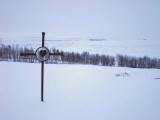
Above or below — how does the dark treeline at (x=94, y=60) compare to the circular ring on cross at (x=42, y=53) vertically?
below

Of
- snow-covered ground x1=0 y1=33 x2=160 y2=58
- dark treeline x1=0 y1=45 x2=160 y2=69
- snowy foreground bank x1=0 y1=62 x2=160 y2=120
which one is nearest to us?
snowy foreground bank x1=0 y1=62 x2=160 y2=120

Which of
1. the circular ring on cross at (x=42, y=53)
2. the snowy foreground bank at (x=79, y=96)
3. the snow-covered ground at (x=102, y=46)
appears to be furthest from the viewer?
the snow-covered ground at (x=102, y=46)

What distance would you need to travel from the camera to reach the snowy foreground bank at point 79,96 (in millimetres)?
4656

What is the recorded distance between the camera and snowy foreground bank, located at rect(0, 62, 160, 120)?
15.3ft

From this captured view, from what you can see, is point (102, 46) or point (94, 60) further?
point (102, 46)

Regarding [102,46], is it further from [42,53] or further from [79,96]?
[42,53]

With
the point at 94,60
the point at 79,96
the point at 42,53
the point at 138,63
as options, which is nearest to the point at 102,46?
the point at 94,60

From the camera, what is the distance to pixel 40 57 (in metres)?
5.45

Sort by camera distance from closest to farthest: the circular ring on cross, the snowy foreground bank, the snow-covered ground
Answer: the snowy foreground bank, the circular ring on cross, the snow-covered ground

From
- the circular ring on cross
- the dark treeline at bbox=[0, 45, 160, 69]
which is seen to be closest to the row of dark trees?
the dark treeline at bbox=[0, 45, 160, 69]

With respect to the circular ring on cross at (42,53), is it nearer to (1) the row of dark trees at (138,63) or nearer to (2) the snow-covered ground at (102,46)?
(1) the row of dark trees at (138,63)

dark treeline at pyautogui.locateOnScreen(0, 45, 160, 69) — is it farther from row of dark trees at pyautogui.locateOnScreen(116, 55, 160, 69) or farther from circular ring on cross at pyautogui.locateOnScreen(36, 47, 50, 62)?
circular ring on cross at pyautogui.locateOnScreen(36, 47, 50, 62)

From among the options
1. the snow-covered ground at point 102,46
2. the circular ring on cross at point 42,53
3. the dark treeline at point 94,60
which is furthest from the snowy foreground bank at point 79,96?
the snow-covered ground at point 102,46

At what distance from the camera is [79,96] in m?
5.82
